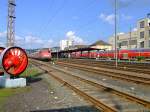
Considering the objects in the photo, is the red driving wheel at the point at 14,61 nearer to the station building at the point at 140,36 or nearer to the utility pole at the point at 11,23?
the utility pole at the point at 11,23

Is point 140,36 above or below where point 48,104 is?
above

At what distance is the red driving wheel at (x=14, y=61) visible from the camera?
17.8 metres

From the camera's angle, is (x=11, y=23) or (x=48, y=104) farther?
(x=11, y=23)

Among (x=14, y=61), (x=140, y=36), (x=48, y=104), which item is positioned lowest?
(x=48, y=104)

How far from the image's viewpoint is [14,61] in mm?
18250

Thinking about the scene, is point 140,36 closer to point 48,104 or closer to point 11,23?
point 11,23

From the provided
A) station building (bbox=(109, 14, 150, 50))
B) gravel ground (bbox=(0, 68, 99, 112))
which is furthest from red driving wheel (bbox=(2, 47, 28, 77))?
station building (bbox=(109, 14, 150, 50))

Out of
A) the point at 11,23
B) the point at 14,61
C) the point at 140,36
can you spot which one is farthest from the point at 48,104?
the point at 140,36

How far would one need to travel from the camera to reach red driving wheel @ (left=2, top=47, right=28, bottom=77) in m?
17.8

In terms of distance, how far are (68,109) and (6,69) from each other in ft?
27.7

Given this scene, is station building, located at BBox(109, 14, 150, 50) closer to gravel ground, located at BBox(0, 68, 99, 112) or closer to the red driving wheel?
the red driving wheel

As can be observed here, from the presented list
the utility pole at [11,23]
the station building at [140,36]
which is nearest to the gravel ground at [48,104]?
the utility pole at [11,23]

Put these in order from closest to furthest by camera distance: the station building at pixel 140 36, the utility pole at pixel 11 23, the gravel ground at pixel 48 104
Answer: the gravel ground at pixel 48 104 < the utility pole at pixel 11 23 < the station building at pixel 140 36

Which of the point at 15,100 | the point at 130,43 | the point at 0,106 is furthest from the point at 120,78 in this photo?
the point at 130,43
